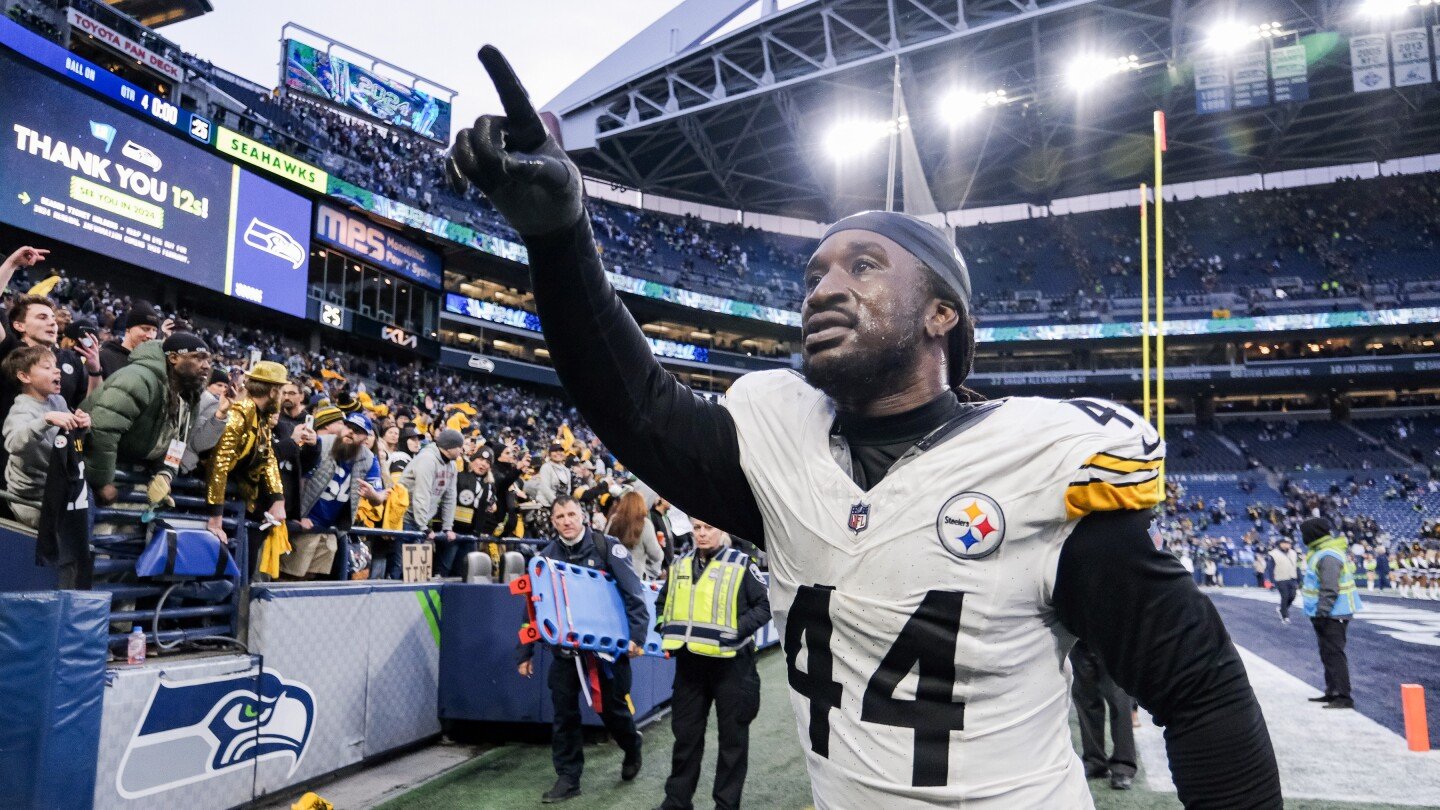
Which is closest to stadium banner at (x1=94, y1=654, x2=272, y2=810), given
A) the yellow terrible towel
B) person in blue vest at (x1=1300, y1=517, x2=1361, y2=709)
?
the yellow terrible towel

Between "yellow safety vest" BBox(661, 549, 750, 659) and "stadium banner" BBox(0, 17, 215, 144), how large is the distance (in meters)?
19.4

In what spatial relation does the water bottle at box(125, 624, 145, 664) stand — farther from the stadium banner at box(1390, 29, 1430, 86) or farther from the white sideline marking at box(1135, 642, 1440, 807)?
the stadium banner at box(1390, 29, 1430, 86)

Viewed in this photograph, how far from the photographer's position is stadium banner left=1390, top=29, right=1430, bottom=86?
24938 mm

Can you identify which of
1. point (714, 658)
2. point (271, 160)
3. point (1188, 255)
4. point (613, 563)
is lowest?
point (714, 658)

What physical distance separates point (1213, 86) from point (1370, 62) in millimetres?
3946

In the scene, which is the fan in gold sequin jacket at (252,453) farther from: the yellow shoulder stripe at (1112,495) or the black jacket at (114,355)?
the yellow shoulder stripe at (1112,495)

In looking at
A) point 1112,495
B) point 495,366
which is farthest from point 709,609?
point 495,366

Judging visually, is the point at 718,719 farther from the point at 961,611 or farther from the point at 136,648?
the point at 961,611

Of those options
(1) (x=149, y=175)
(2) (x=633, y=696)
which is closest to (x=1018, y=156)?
(1) (x=149, y=175)

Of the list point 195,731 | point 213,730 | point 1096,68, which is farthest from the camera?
point 1096,68

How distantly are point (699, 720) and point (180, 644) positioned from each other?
9.66 ft

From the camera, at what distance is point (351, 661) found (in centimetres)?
611

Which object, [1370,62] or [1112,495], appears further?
[1370,62]

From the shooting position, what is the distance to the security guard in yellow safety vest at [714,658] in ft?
17.7
